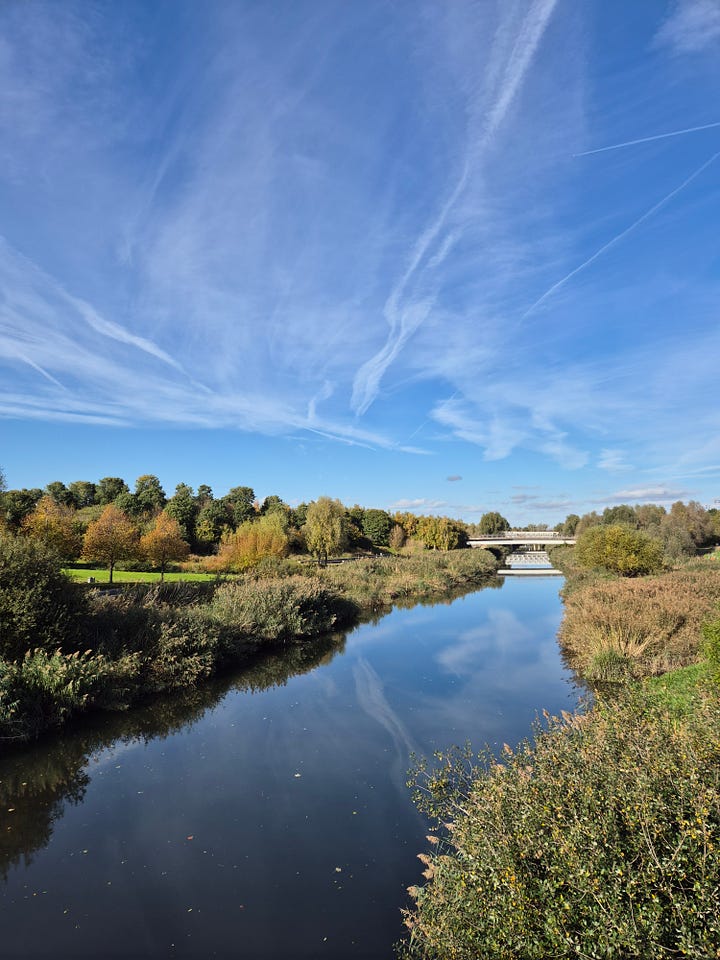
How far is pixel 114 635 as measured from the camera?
15.1 meters

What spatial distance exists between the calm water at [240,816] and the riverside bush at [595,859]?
6.33 ft

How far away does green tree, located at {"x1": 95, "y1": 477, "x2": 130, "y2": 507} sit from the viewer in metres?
69.8

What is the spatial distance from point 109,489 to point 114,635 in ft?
202

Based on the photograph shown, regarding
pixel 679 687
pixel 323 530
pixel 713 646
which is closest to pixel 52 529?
pixel 323 530

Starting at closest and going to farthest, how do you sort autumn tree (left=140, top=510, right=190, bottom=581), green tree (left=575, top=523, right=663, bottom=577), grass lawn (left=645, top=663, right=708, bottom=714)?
grass lawn (left=645, top=663, right=708, bottom=714)
green tree (left=575, top=523, right=663, bottom=577)
autumn tree (left=140, top=510, right=190, bottom=581)

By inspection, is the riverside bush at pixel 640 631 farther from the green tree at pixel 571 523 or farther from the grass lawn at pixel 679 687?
the green tree at pixel 571 523

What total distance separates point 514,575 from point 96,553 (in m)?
48.0

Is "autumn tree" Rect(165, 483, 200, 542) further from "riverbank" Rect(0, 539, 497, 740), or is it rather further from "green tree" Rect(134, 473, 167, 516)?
"riverbank" Rect(0, 539, 497, 740)

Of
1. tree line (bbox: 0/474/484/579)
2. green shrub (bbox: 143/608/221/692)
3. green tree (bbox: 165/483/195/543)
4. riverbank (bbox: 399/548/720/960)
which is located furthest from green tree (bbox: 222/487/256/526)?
riverbank (bbox: 399/548/720/960)

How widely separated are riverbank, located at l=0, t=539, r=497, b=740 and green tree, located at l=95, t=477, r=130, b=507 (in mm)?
51001

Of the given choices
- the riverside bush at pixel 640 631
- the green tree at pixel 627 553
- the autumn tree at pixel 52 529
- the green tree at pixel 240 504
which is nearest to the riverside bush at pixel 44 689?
the riverside bush at pixel 640 631

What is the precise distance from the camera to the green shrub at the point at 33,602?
1289 cm

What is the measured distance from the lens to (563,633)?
20.7 m

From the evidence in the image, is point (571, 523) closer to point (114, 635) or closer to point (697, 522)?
point (697, 522)
